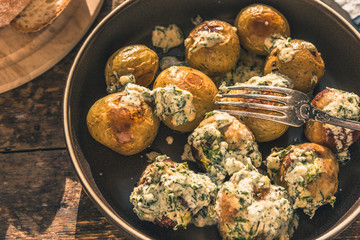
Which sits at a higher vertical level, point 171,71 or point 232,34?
point 232,34

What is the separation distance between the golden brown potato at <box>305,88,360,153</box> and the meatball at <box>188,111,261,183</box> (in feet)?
1.04

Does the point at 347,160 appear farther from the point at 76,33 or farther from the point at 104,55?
the point at 76,33

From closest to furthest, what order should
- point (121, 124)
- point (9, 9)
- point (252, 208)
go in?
point (252, 208) < point (121, 124) < point (9, 9)

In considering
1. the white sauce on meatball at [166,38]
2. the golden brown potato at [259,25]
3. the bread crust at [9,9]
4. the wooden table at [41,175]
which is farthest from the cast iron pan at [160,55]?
the bread crust at [9,9]

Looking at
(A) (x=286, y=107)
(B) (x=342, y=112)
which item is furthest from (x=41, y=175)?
(B) (x=342, y=112)

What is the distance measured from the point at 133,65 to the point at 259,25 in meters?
0.66

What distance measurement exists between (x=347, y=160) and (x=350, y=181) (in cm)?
10

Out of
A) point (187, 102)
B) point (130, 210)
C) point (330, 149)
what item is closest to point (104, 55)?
point (187, 102)

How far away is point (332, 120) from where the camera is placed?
1.49 m

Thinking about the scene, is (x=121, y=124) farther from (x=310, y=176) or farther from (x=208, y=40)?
(x=310, y=176)

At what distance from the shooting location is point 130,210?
1.69 meters

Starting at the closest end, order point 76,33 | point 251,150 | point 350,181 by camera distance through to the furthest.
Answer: point 251,150, point 350,181, point 76,33

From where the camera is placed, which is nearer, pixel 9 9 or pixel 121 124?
pixel 121 124

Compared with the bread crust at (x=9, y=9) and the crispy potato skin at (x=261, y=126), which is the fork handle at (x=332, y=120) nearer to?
the crispy potato skin at (x=261, y=126)
